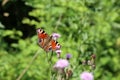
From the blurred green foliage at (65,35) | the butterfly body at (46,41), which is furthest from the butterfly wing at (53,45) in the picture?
the blurred green foliage at (65,35)

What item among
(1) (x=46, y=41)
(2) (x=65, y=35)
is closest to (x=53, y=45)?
(1) (x=46, y=41)

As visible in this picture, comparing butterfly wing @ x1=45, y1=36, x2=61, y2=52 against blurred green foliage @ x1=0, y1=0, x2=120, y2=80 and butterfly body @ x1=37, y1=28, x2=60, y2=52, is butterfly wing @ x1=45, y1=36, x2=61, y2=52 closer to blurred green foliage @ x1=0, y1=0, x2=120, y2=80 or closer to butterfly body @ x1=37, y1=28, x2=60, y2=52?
butterfly body @ x1=37, y1=28, x2=60, y2=52

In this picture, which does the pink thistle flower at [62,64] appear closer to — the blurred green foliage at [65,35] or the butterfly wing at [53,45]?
Answer: the butterfly wing at [53,45]

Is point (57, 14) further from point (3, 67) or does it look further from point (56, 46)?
point (56, 46)

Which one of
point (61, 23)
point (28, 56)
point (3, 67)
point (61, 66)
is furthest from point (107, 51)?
point (61, 66)

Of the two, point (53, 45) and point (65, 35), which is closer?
point (53, 45)

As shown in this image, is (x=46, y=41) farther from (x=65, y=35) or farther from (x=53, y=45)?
(x=65, y=35)

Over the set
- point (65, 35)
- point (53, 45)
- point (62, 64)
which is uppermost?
point (53, 45)

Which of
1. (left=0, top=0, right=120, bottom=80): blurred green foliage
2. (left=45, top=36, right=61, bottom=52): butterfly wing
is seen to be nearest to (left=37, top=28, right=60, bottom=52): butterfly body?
(left=45, top=36, right=61, bottom=52): butterfly wing
